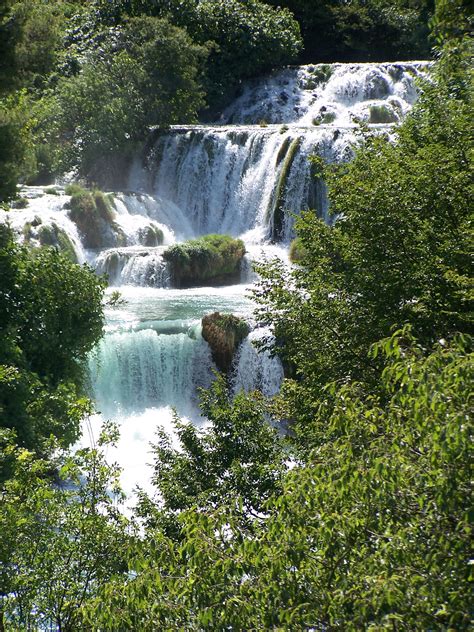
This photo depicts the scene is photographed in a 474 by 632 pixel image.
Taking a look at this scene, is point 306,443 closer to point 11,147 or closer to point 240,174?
point 11,147

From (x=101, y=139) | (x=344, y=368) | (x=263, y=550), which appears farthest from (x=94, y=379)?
(x=101, y=139)

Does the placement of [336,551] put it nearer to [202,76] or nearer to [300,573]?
[300,573]

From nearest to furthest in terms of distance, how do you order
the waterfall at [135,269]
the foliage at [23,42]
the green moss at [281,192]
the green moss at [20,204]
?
the foliage at [23,42], the waterfall at [135,269], the green moss at [20,204], the green moss at [281,192]

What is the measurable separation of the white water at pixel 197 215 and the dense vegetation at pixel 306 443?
2708 millimetres


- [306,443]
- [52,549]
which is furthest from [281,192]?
[52,549]

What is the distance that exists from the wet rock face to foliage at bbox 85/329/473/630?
1321 centimetres

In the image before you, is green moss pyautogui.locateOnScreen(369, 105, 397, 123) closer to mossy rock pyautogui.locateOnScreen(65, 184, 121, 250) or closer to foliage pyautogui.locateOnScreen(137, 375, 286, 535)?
mossy rock pyautogui.locateOnScreen(65, 184, 121, 250)

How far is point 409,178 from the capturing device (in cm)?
943

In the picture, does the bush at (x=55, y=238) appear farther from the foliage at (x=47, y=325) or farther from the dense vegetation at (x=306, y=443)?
the foliage at (x=47, y=325)

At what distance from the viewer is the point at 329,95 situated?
36344 millimetres

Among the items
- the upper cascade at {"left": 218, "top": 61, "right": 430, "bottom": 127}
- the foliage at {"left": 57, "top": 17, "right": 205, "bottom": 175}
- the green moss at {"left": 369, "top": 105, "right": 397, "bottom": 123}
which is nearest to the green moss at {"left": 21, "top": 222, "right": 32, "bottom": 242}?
the foliage at {"left": 57, "top": 17, "right": 205, "bottom": 175}

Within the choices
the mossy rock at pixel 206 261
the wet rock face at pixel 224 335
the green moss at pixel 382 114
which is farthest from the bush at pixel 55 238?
the green moss at pixel 382 114

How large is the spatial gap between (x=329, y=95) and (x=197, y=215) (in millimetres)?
10215

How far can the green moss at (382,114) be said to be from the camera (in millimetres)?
32125
